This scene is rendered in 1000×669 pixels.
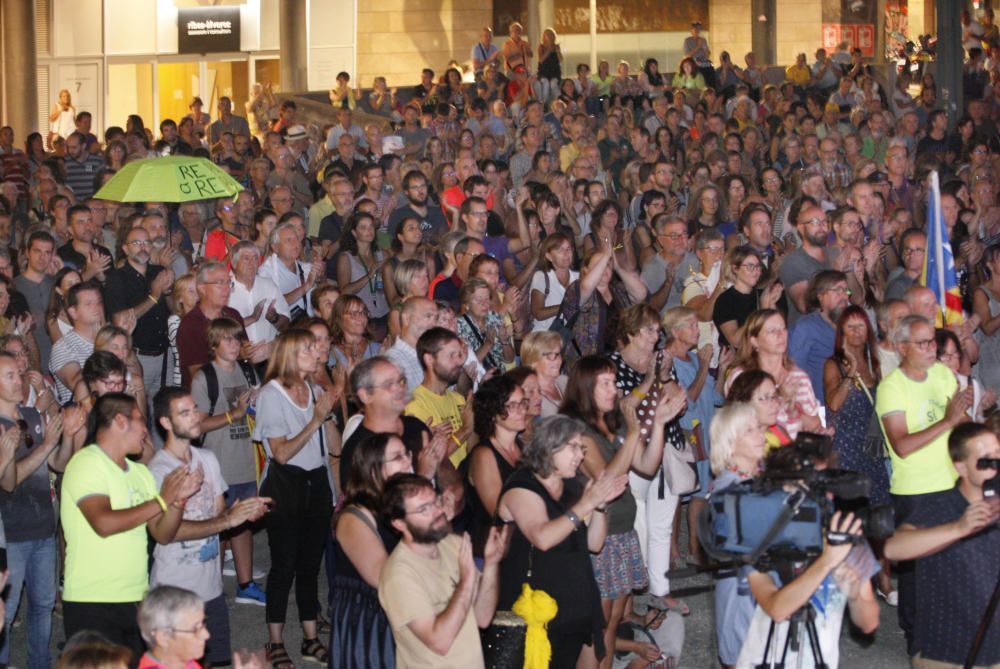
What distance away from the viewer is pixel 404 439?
7.78 meters

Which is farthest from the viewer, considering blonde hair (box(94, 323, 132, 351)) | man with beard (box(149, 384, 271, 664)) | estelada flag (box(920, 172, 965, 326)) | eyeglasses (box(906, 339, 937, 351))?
estelada flag (box(920, 172, 965, 326))

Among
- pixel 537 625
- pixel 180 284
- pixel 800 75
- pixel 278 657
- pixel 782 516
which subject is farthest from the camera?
pixel 800 75

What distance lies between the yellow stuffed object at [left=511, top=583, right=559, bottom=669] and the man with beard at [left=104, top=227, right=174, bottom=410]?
4523mm

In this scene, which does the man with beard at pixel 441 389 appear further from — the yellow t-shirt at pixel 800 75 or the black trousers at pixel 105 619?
the yellow t-shirt at pixel 800 75

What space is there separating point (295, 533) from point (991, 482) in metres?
3.73

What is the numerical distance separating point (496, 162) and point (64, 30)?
19.5 m

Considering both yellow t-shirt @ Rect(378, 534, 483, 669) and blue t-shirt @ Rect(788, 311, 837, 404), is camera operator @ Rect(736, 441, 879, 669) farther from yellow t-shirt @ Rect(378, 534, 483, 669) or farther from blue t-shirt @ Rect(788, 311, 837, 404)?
blue t-shirt @ Rect(788, 311, 837, 404)

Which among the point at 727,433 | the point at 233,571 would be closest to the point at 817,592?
the point at 727,433

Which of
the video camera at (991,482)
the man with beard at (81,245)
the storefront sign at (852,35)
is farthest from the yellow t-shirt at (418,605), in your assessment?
the storefront sign at (852,35)

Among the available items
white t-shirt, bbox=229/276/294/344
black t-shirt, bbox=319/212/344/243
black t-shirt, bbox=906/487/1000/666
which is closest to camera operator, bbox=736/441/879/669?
black t-shirt, bbox=906/487/1000/666

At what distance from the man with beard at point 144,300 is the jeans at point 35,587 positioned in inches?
107

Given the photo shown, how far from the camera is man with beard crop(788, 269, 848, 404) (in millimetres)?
Answer: 10039

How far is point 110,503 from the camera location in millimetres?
6898

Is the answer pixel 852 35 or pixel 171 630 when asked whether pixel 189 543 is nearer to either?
pixel 171 630
